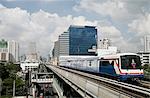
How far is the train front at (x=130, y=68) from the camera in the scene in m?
27.5

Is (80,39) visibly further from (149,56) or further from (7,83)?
(7,83)

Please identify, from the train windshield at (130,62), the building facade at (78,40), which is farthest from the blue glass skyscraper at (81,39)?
the train windshield at (130,62)

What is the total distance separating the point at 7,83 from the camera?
86.5 m

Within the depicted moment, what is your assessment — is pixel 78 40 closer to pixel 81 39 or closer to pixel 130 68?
pixel 81 39

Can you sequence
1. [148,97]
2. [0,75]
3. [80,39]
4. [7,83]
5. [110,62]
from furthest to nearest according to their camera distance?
1. [80,39]
2. [0,75]
3. [7,83]
4. [110,62]
5. [148,97]

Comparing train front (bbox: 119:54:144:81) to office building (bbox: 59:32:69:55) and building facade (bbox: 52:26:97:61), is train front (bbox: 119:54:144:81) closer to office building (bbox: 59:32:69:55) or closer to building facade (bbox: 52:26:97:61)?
building facade (bbox: 52:26:97:61)

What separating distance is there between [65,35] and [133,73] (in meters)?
155

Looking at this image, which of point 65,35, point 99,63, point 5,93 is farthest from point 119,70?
point 65,35

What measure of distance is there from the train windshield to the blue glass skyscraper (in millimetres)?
140719

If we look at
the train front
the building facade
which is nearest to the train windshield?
the train front

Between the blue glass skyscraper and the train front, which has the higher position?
the blue glass skyscraper

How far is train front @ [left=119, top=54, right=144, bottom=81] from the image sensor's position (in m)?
27.5

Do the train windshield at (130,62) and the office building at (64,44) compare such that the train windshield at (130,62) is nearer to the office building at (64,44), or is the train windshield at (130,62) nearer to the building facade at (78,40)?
the building facade at (78,40)

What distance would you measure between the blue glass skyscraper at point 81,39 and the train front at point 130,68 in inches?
5543
